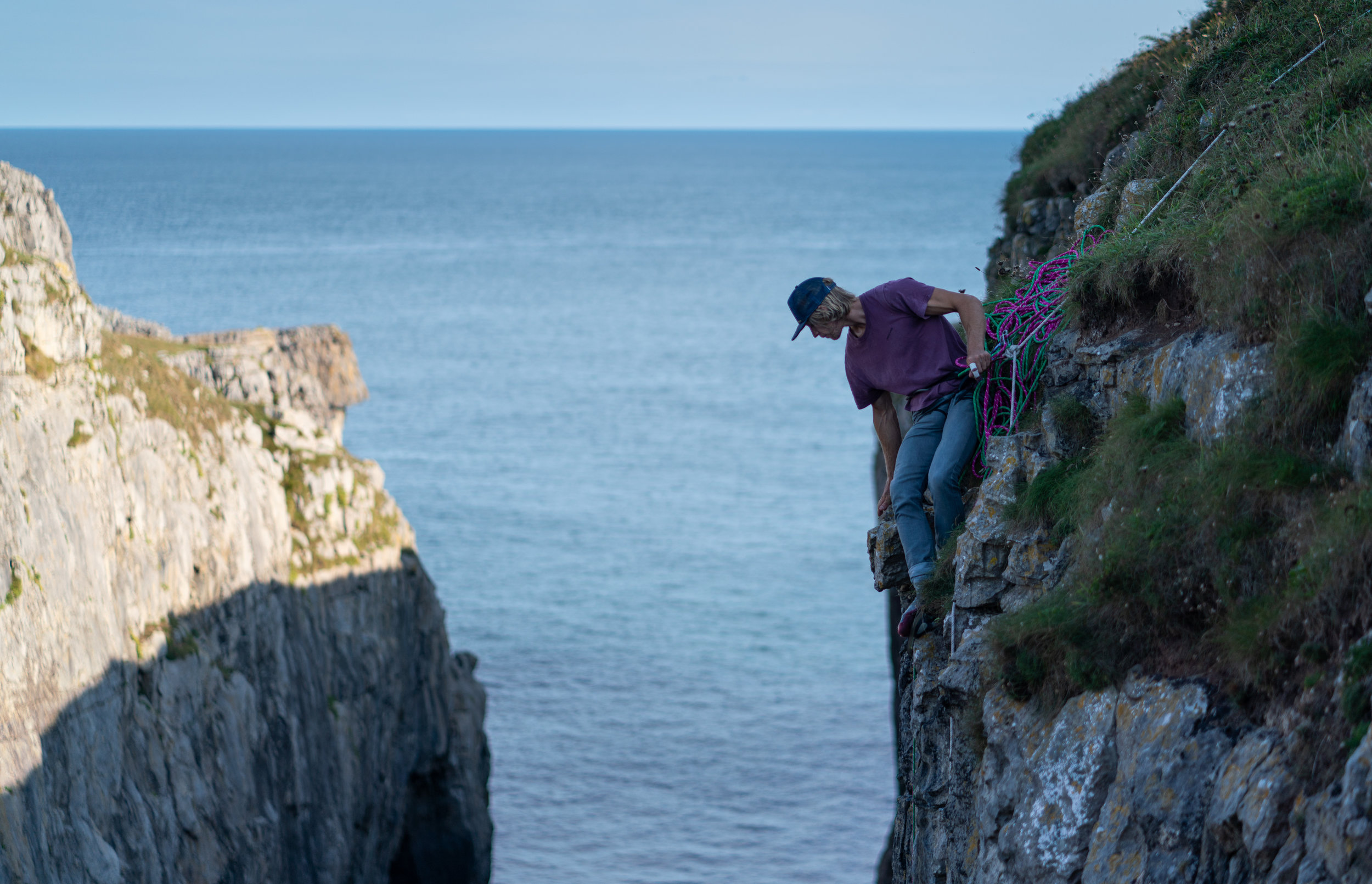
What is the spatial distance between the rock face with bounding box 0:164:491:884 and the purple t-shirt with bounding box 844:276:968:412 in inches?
505

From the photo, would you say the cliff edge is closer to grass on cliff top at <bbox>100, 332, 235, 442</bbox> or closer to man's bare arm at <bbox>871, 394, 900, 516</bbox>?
man's bare arm at <bbox>871, 394, 900, 516</bbox>

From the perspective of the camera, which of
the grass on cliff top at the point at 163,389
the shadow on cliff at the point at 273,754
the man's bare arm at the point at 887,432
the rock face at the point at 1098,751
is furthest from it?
the grass on cliff top at the point at 163,389

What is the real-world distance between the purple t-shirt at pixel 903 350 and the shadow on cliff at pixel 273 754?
12.9 metres

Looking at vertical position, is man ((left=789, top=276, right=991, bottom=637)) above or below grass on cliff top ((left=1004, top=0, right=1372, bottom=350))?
below

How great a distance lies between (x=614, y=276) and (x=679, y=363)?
56940 mm

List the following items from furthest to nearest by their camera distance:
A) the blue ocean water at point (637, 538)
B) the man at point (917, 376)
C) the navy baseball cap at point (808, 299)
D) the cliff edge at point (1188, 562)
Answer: the blue ocean water at point (637, 538) → the man at point (917, 376) → the navy baseball cap at point (808, 299) → the cliff edge at point (1188, 562)

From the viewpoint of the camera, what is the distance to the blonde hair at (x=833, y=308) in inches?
402

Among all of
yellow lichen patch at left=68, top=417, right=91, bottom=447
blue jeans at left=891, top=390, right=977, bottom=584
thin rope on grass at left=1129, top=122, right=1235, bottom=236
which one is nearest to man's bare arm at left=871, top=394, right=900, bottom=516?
blue jeans at left=891, top=390, right=977, bottom=584

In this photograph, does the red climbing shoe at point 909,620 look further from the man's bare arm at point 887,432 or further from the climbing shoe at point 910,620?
the man's bare arm at point 887,432

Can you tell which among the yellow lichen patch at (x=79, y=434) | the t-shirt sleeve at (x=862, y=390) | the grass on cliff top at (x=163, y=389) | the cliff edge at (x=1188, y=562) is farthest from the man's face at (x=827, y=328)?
the grass on cliff top at (x=163, y=389)

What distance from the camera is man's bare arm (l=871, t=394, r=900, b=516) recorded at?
35.9ft

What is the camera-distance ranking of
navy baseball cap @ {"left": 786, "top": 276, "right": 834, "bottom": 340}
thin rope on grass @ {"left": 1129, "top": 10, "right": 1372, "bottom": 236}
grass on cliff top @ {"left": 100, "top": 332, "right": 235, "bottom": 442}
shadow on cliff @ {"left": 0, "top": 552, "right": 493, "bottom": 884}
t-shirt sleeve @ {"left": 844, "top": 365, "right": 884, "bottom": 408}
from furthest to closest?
grass on cliff top @ {"left": 100, "top": 332, "right": 235, "bottom": 442}, shadow on cliff @ {"left": 0, "top": 552, "right": 493, "bottom": 884}, t-shirt sleeve @ {"left": 844, "top": 365, "right": 884, "bottom": 408}, thin rope on grass @ {"left": 1129, "top": 10, "right": 1372, "bottom": 236}, navy baseball cap @ {"left": 786, "top": 276, "right": 834, "bottom": 340}

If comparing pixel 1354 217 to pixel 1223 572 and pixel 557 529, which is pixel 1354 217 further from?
pixel 557 529

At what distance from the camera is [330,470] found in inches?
1119
